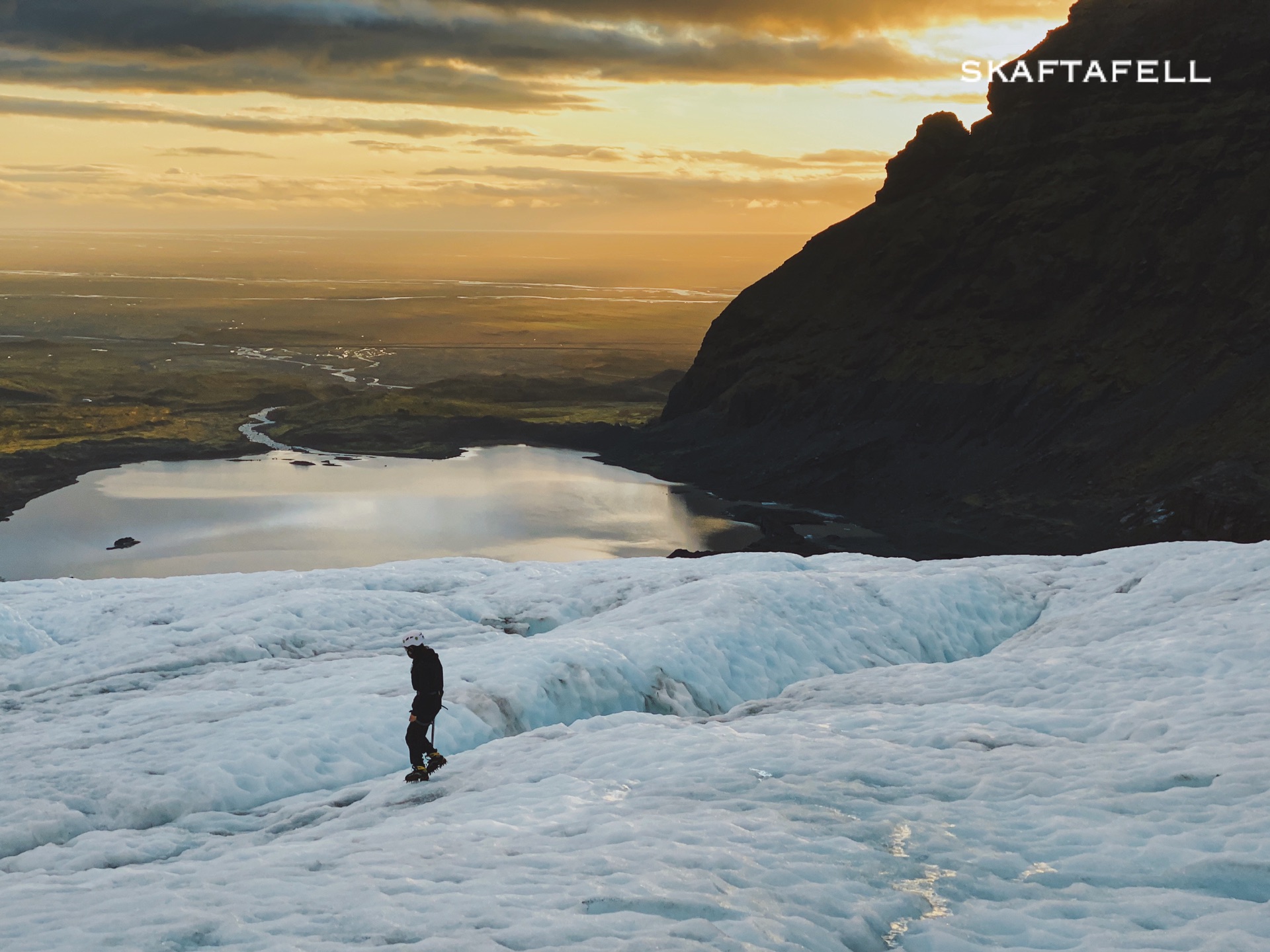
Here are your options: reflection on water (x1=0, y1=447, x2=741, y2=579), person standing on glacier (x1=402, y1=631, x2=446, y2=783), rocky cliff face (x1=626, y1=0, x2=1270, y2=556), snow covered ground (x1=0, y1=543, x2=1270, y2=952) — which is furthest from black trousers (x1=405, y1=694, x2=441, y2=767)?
rocky cliff face (x1=626, y1=0, x2=1270, y2=556)

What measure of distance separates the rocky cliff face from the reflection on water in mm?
16635

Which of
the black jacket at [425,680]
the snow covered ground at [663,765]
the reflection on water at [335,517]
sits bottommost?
the reflection on water at [335,517]

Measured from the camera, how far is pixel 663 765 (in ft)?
60.0

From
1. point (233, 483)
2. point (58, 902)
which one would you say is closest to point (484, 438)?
point (233, 483)

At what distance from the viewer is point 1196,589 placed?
2986 centimetres

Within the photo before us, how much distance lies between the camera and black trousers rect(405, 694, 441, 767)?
1814cm

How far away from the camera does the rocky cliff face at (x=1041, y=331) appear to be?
9638 cm

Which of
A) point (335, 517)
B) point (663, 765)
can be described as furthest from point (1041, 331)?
point (663, 765)

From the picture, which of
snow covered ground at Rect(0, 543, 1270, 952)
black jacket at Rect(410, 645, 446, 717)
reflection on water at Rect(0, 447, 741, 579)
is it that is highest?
black jacket at Rect(410, 645, 446, 717)

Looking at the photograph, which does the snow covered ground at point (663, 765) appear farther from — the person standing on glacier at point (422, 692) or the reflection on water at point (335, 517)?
the reflection on water at point (335, 517)

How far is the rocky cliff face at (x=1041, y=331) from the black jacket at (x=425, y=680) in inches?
3057

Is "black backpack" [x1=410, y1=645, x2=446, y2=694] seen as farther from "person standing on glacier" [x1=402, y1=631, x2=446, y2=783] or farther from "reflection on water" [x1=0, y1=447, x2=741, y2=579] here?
"reflection on water" [x1=0, y1=447, x2=741, y2=579]

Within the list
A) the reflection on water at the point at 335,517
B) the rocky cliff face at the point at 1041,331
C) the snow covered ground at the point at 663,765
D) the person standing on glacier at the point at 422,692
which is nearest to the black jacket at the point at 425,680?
the person standing on glacier at the point at 422,692

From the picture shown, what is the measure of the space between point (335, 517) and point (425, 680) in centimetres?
9740
